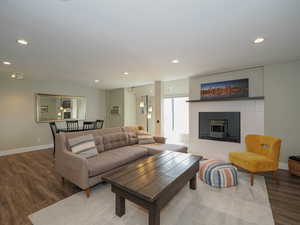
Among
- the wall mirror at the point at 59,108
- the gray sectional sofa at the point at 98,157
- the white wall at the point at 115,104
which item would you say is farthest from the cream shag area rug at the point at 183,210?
the white wall at the point at 115,104

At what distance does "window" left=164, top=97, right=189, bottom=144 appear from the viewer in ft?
20.1

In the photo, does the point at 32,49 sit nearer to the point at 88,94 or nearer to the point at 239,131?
the point at 88,94

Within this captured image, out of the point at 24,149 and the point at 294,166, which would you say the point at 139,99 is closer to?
the point at 24,149

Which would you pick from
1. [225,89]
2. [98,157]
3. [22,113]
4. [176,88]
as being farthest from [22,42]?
[176,88]

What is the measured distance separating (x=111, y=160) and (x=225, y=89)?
143 inches

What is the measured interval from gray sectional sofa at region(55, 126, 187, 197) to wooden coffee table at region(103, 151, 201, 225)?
531 mm

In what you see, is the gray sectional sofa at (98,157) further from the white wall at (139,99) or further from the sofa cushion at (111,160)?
the white wall at (139,99)

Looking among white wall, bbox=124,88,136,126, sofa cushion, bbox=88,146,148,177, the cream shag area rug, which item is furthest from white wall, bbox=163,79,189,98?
the cream shag area rug

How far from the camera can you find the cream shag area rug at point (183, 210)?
5.62 feet

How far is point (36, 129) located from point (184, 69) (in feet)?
18.4

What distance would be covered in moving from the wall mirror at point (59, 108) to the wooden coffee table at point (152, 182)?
4.72 meters

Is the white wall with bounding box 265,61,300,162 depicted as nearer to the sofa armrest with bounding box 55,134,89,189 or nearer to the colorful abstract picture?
the colorful abstract picture

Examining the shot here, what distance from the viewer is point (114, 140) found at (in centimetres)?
347

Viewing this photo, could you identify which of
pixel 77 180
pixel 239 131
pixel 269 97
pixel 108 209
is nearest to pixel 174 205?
pixel 108 209
